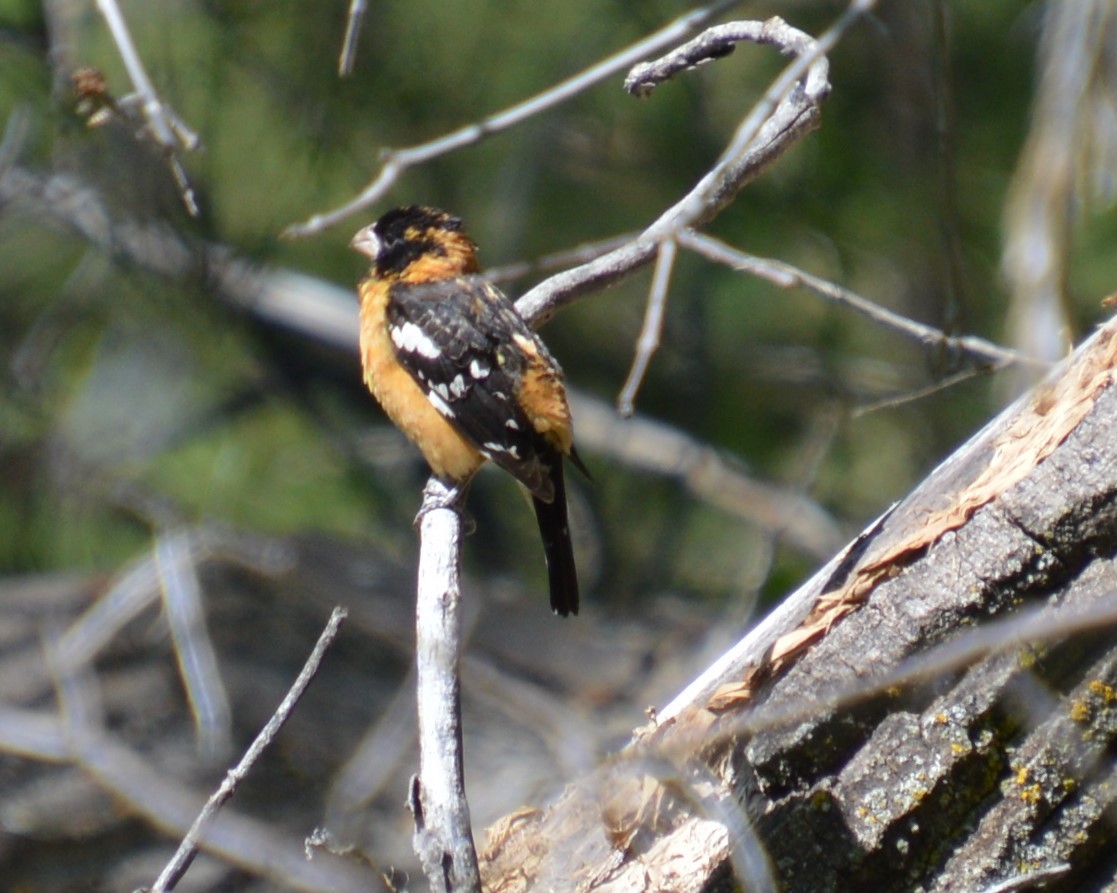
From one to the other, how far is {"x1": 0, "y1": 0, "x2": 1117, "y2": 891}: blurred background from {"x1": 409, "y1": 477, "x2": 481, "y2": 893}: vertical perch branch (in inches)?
91.8

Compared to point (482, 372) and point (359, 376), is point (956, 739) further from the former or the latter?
point (359, 376)

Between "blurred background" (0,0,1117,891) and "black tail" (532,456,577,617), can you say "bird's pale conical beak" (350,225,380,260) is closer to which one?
"black tail" (532,456,577,617)

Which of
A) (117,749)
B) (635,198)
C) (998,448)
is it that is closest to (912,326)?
(998,448)

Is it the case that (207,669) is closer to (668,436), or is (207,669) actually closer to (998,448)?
(668,436)

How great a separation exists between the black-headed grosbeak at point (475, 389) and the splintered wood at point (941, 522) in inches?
60.1

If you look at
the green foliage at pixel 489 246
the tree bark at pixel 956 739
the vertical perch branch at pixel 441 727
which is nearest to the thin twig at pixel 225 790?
the vertical perch branch at pixel 441 727

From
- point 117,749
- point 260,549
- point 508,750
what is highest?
point 260,549

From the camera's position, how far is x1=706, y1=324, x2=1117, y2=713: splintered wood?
7.05ft

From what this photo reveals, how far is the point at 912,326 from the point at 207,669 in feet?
10.00

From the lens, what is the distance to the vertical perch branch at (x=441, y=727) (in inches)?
74.3

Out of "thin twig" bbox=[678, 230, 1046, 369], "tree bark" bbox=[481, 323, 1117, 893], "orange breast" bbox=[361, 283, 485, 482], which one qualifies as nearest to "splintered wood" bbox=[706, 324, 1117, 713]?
"tree bark" bbox=[481, 323, 1117, 893]

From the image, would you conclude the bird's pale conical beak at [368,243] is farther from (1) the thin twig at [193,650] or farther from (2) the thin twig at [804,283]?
(2) the thin twig at [804,283]

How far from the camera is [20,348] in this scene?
246 inches

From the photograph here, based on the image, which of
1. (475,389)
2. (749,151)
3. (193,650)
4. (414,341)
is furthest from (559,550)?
(193,650)
